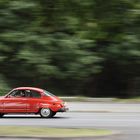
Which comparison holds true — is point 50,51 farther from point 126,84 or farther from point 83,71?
point 126,84

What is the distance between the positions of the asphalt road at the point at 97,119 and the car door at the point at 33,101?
378 mm

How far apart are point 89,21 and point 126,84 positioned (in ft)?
90.3

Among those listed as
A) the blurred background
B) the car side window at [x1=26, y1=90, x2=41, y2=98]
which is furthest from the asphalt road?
the blurred background

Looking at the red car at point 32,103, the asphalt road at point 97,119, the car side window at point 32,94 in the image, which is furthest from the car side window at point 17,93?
the asphalt road at point 97,119

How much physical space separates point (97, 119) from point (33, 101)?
254 centimetres

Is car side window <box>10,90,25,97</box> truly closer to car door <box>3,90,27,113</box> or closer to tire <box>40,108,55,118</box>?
car door <box>3,90,27,113</box>

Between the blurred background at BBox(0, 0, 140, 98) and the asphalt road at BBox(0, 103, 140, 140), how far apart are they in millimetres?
2426

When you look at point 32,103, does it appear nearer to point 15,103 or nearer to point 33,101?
point 33,101

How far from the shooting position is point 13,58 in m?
27.6

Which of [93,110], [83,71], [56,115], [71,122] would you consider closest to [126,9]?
[71,122]

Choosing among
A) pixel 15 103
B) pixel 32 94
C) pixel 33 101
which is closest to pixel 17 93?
pixel 15 103

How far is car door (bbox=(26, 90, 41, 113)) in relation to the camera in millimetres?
22375

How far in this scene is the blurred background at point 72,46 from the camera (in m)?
12.6

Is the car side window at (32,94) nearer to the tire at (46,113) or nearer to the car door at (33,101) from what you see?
the car door at (33,101)
